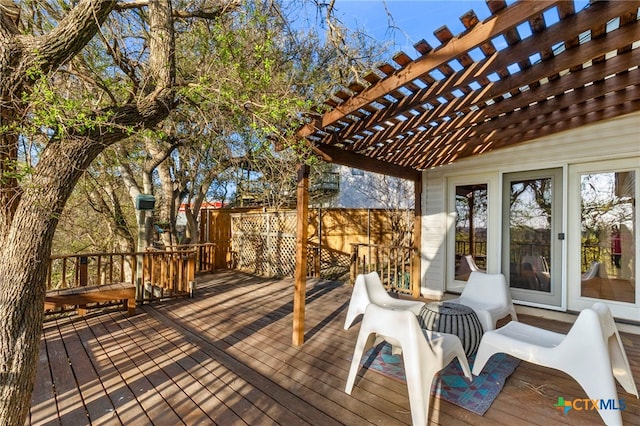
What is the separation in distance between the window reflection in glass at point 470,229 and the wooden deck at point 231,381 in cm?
105

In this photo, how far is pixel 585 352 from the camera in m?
2.00

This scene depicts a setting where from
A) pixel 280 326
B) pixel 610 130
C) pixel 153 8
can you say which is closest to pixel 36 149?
pixel 153 8

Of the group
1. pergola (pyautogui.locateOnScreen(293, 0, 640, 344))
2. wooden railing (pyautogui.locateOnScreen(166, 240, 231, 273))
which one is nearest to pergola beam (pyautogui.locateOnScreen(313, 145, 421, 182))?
pergola (pyautogui.locateOnScreen(293, 0, 640, 344))

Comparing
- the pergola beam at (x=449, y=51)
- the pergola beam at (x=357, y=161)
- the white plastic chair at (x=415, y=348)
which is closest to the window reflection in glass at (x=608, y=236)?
the pergola beam at (x=357, y=161)

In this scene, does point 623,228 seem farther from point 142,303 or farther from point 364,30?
point 142,303

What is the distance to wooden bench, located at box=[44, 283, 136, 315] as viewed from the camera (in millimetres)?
3740

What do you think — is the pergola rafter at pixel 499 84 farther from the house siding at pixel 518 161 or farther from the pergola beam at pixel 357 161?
the house siding at pixel 518 161

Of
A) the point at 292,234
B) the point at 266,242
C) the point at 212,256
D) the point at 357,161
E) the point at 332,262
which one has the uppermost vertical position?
the point at 357,161

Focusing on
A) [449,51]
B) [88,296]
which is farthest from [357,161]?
[88,296]

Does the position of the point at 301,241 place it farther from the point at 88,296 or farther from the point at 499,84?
the point at 88,296

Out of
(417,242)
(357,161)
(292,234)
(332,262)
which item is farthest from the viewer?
(332,262)

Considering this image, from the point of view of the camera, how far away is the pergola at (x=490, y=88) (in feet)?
5.96

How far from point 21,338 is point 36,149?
1.30m

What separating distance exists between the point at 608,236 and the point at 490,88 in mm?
2759
